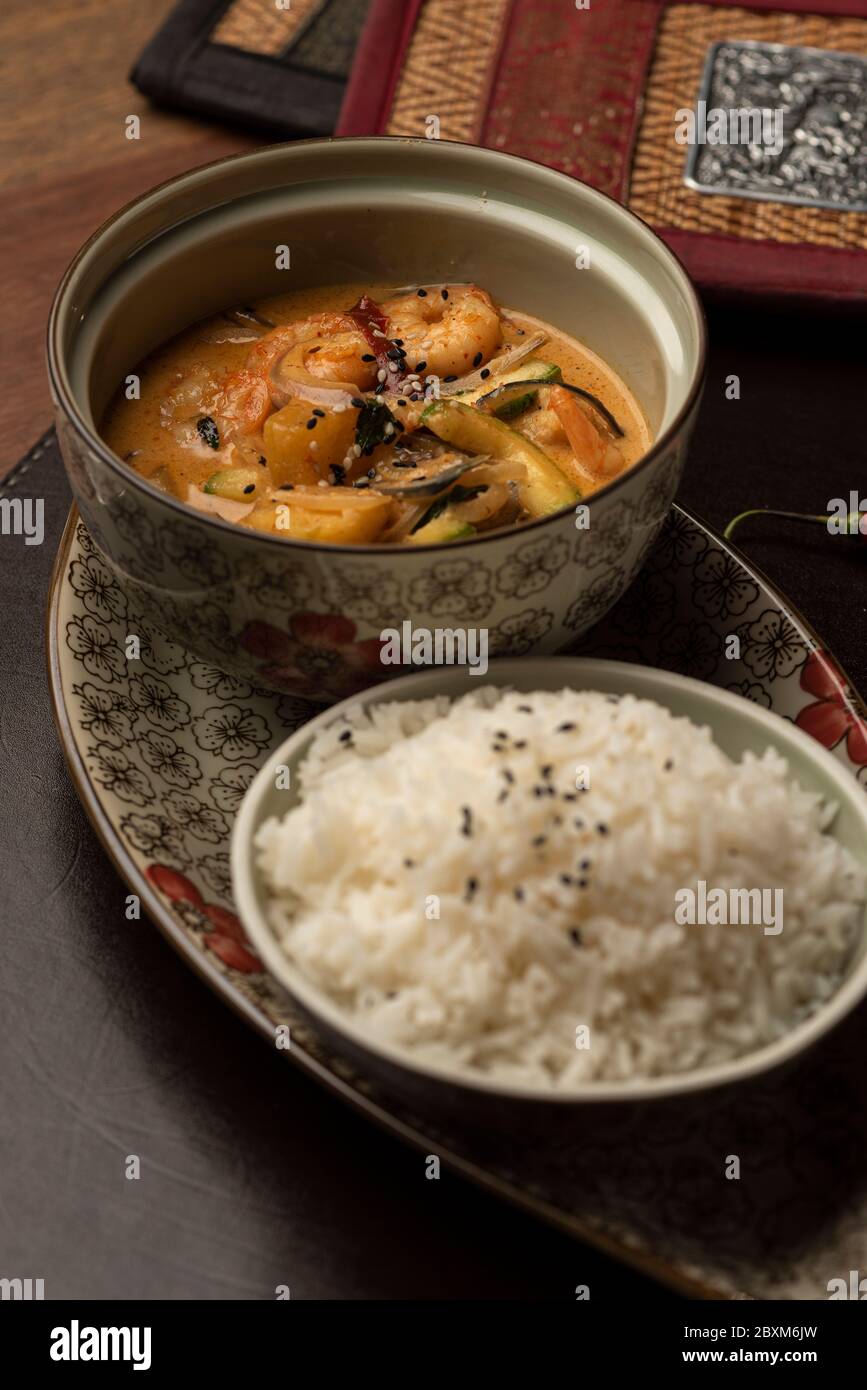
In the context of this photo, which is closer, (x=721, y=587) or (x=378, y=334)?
(x=721, y=587)

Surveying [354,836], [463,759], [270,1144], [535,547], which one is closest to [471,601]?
[535,547]

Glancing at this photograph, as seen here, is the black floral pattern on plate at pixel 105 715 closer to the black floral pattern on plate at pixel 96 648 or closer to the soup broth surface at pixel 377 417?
the black floral pattern on plate at pixel 96 648

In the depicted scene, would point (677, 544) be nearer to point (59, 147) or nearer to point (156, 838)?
point (156, 838)

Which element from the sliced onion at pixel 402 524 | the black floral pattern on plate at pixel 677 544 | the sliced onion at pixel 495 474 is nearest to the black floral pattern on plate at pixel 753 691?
the black floral pattern on plate at pixel 677 544

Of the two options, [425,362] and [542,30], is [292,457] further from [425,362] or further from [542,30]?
[542,30]

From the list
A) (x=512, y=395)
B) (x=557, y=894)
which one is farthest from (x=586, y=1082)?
(x=512, y=395)
